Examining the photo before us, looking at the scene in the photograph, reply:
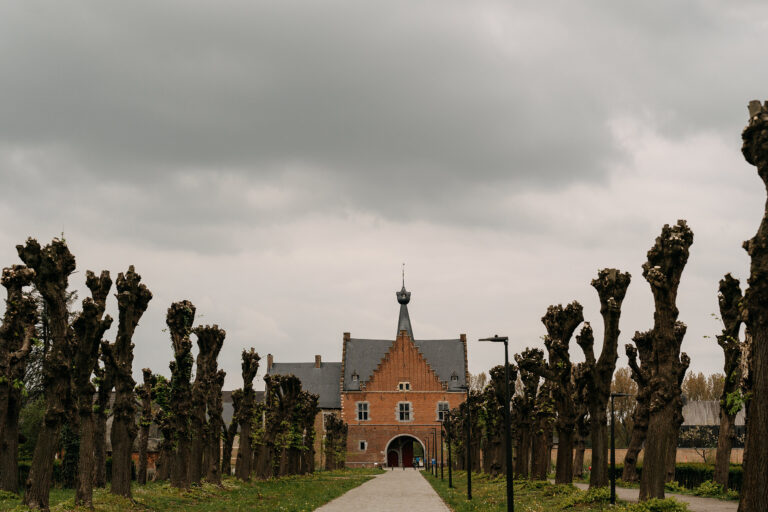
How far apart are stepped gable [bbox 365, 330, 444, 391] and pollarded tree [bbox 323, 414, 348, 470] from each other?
322 inches

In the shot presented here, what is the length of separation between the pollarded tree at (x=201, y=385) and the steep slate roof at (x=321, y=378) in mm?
65684

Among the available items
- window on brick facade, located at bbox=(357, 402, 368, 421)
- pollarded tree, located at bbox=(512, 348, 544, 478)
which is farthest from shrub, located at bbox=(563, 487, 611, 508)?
window on brick facade, located at bbox=(357, 402, 368, 421)

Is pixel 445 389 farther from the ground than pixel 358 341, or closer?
closer

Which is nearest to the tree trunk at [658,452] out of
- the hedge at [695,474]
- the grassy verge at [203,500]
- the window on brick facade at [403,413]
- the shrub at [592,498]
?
the shrub at [592,498]

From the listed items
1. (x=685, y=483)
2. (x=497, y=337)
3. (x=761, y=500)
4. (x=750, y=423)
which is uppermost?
(x=497, y=337)

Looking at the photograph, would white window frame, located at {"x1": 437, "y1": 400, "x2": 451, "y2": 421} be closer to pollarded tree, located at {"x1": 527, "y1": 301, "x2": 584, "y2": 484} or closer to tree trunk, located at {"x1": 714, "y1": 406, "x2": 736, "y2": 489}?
pollarded tree, located at {"x1": 527, "y1": 301, "x2": 584, "y2": 484}

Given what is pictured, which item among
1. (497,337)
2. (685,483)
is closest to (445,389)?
(685,483)

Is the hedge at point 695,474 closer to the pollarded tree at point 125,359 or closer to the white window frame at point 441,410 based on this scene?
the pollarded tree at point 125,359

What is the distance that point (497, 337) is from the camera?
2052 cm

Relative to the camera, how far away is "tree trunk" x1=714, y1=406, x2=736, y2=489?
28.6 m

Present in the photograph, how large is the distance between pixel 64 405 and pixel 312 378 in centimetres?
8658

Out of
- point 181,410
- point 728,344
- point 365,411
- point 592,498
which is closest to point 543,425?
point 728,344

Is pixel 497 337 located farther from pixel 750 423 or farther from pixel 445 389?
pixel 445 389

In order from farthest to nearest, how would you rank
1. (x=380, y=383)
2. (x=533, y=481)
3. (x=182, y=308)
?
(x=380, y=383), (x=533, y=481), (x=182, y=308)
